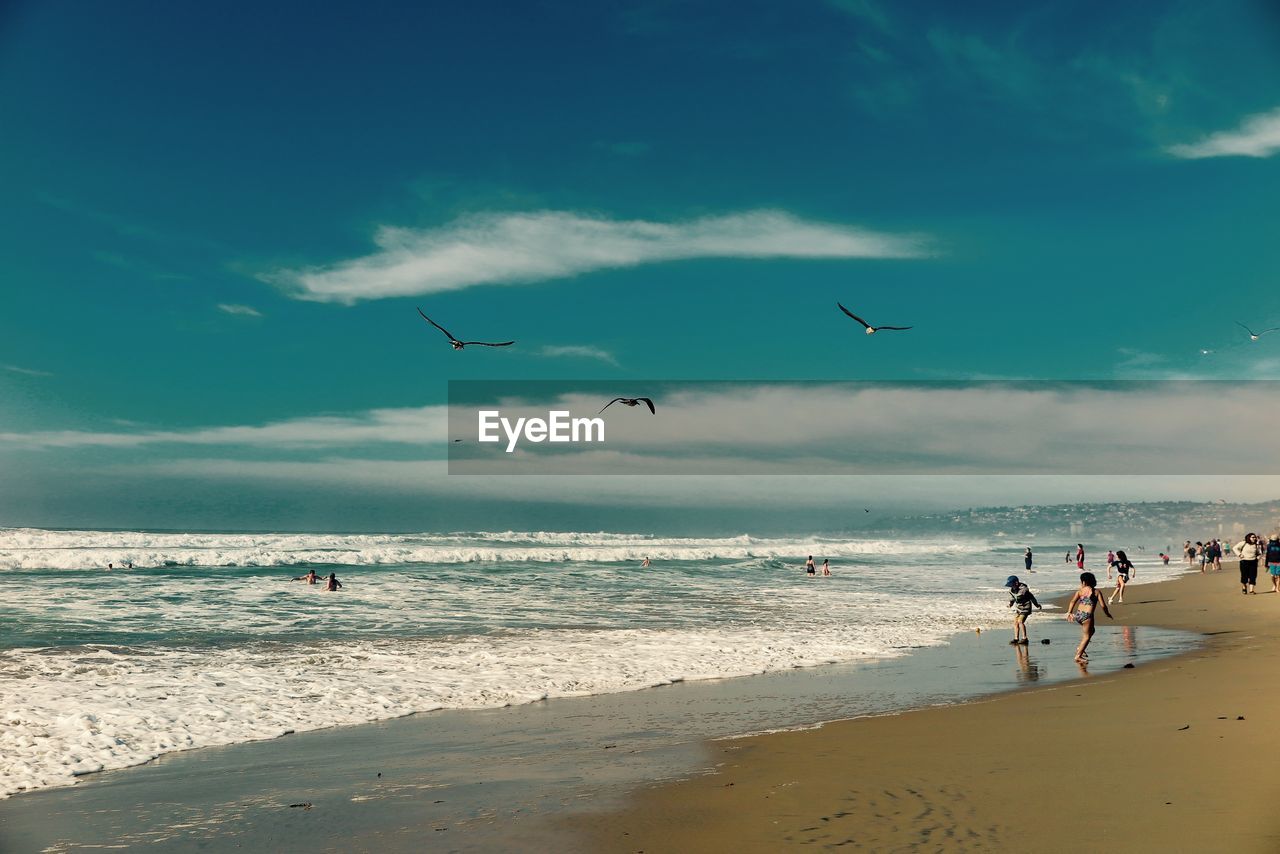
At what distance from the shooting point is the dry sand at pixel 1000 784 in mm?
6027

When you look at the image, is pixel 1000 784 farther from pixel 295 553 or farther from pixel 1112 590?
pixel 295 553

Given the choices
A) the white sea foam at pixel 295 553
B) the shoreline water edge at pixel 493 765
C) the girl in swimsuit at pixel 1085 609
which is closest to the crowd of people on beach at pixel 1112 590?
the girl in swimsuit at pixel 1085 609

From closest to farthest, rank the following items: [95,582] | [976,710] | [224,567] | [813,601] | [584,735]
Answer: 1. [584,735]
2. [976,710]
3. [813,601]
4. [95,582]
5. [224,567]

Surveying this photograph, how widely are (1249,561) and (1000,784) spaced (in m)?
28.4

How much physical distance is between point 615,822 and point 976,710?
20.1 feet

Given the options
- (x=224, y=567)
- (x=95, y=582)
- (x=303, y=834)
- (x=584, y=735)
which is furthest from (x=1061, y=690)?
(x=224, y=567)

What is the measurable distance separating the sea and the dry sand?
5.28 m

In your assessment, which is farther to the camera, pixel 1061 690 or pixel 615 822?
pixel 1061 690

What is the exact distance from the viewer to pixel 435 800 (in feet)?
24.3

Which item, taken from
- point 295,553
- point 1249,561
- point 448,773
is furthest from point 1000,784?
point 295,553

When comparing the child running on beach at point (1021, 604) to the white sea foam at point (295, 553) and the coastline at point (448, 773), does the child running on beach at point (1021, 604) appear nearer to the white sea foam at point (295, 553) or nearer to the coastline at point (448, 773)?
the coastline at point (448, 773)

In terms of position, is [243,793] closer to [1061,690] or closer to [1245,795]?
[1245,795]

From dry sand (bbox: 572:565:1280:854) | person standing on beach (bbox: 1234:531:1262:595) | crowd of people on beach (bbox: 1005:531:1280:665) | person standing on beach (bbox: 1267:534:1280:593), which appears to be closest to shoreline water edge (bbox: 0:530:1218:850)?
dry sand (bbox: 572:565:1280:854)

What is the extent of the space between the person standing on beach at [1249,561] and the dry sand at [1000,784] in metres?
21.7
